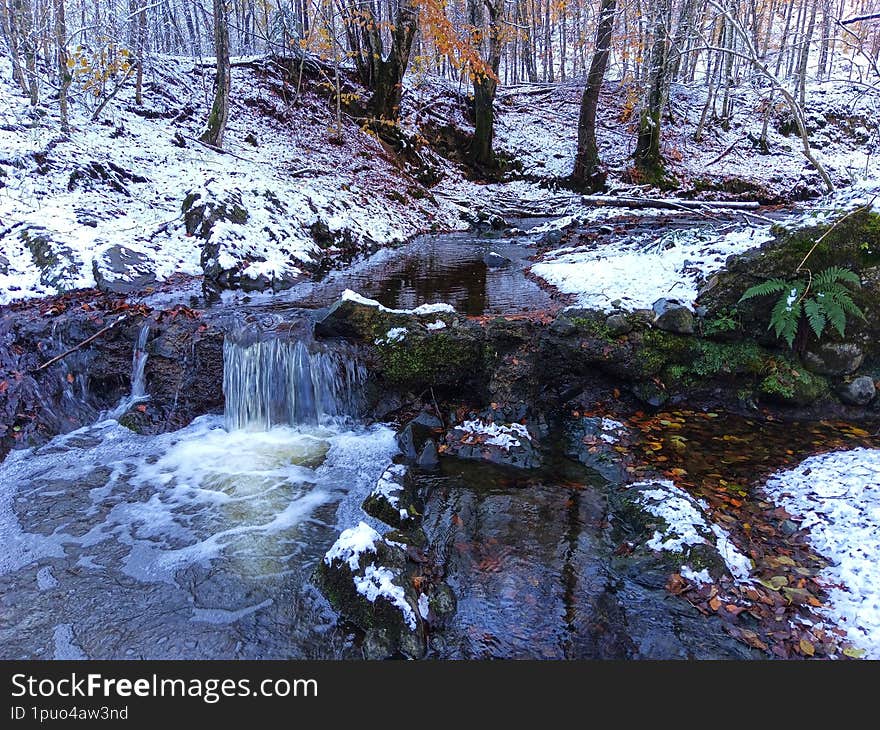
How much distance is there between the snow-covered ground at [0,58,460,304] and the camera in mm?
8883

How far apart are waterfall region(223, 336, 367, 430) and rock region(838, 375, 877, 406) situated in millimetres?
5695

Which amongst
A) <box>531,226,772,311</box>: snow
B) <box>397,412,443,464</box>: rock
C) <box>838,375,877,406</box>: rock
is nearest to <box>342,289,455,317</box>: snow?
<box>397,412,443,464</box>: rock

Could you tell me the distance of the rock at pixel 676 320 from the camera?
628cm

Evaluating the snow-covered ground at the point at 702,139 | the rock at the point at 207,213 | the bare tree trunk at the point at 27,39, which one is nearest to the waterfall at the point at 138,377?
the rock at the point at 207,213

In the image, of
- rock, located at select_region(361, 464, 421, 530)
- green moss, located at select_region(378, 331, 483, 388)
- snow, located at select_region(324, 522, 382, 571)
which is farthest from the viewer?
green moss, located at select_region(378, 331, 483, 388)

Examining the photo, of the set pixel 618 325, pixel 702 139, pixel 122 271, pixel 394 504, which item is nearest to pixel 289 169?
pixel 122 271

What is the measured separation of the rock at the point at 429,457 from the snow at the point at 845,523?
10.6ft

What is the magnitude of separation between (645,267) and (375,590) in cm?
671

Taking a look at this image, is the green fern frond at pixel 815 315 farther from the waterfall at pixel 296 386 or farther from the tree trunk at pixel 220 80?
the tree trunk at pixel 220 80

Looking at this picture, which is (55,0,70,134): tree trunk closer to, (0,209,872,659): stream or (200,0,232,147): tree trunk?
(200,0,232,147): tree trunk

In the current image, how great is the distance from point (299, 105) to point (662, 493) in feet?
59.2

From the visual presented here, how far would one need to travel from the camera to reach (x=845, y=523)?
13.5 ft

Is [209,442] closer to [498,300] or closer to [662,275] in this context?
[498,300]

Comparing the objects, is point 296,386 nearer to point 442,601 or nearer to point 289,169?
point 442,601
